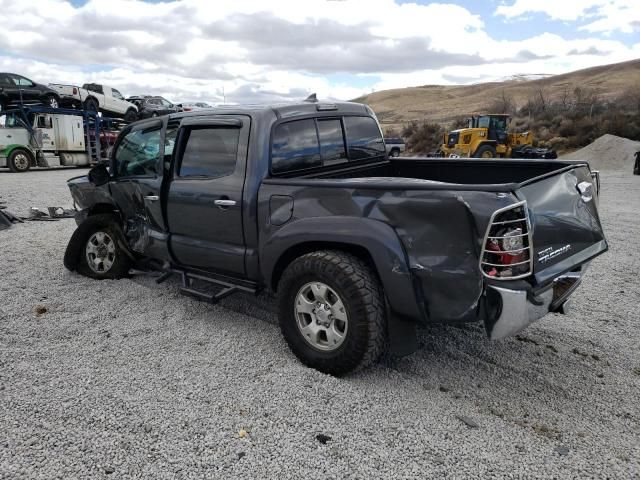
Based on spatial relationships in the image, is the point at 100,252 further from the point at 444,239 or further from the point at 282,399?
the point at 444,239

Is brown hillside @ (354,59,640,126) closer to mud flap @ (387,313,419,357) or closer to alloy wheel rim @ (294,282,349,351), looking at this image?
alloy wheel rim @ (294,282,349,351)

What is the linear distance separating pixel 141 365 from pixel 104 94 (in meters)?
24.3

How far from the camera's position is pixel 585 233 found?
131 inches

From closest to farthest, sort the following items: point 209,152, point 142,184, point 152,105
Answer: point 209,152, point 142,184, point 152,105

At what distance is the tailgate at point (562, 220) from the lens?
2.94 m

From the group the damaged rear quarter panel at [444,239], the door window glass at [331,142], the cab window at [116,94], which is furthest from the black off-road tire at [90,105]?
the damaged rear quarter panel at [444,239]

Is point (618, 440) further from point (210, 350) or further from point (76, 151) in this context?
point (76, 151)

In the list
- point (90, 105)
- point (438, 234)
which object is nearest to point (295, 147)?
point (438, 234)

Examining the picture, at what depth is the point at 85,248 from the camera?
5.55 m

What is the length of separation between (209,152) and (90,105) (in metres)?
22.4

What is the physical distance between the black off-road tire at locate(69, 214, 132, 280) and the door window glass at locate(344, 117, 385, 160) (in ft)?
8.28

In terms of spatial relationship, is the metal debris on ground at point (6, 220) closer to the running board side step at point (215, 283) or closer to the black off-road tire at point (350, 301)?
the running board side step at point (215, 283)

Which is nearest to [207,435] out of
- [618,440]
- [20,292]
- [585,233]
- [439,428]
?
[439,428]

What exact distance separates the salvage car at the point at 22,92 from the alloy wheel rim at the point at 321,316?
20801 millimetres
